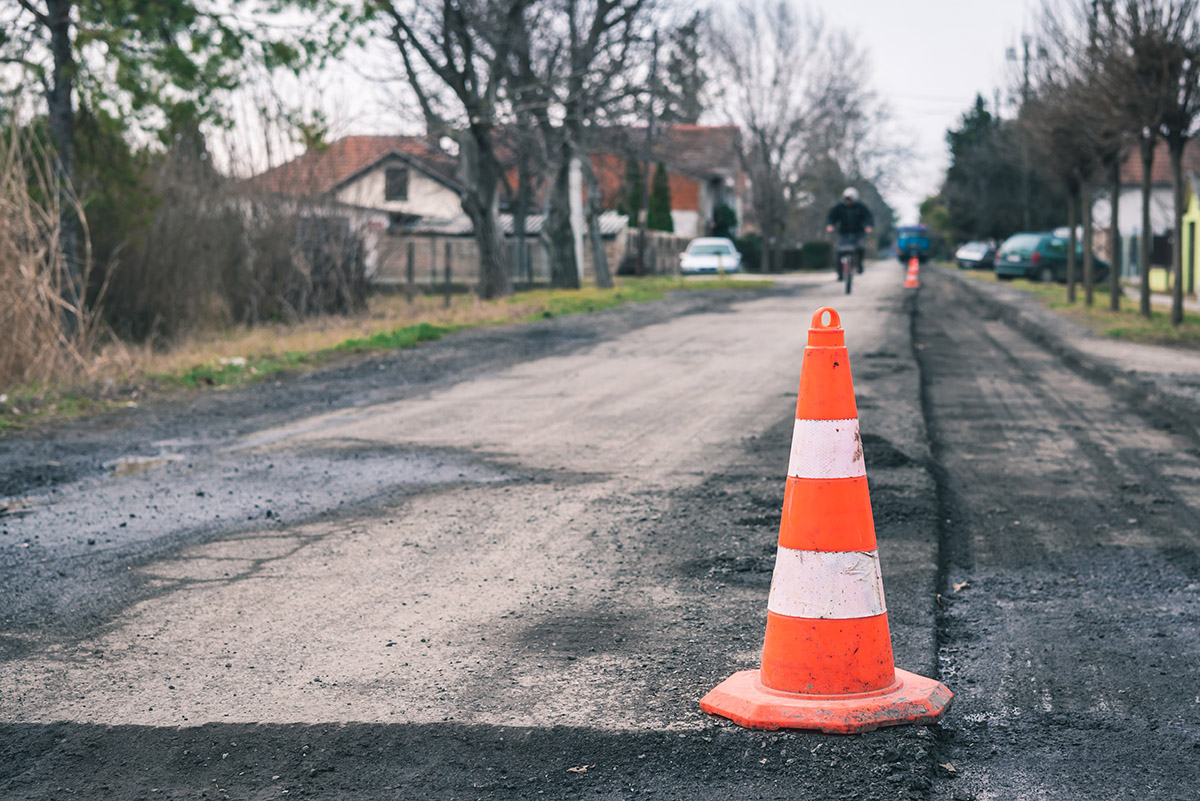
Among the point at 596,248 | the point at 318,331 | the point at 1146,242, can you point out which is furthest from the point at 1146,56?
the point at 596,248

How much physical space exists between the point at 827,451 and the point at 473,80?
2149 centimetres

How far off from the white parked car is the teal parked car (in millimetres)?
11319

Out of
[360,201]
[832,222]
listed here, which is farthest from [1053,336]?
[360,201]

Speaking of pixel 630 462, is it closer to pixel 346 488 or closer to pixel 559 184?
pixel 346 488

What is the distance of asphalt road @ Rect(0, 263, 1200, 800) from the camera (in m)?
2.90

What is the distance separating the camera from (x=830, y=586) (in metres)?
3.23

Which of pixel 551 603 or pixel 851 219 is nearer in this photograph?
pixel 551 603

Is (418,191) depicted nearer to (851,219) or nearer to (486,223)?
(486,223)

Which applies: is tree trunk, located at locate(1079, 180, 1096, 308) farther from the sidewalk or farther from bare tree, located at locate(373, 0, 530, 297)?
bare tree, located at locate(373, 0, 530, 297)

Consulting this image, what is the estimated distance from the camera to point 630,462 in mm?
6789

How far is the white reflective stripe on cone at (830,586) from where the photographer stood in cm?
321

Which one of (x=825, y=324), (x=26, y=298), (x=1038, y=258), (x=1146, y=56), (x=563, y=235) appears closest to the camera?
(x=825, y=324)

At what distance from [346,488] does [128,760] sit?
10.9 feet

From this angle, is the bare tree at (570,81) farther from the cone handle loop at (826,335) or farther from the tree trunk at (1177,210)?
the cone handle loop at (826,335)
